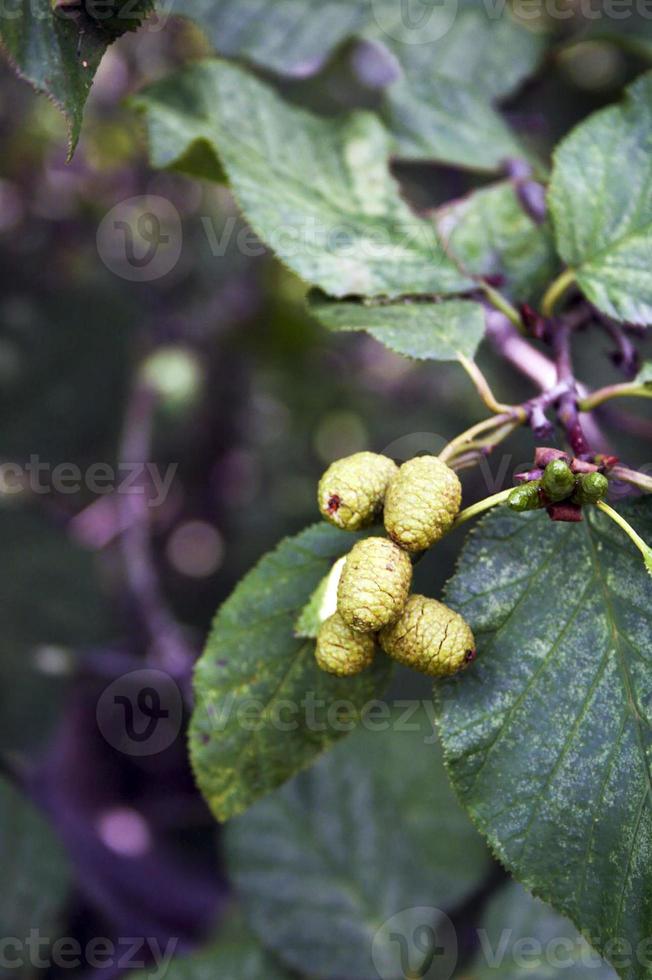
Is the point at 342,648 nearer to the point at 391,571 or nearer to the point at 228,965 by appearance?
the point at 391,571

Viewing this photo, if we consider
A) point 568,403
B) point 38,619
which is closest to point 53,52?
point 568,403

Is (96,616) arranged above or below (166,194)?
below

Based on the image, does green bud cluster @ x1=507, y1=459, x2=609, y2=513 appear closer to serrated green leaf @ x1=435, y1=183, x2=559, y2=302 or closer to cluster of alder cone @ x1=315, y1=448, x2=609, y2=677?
cluster of alder cone @ x1=315, y1=448, x2=609, y2=677

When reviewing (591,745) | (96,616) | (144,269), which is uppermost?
(591,745)

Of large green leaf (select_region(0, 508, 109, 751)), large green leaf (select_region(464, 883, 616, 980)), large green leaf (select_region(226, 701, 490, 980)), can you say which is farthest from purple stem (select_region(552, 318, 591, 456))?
large green leaf (select_region(0, 508, 109, 751))

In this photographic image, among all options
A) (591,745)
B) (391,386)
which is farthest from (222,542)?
(591,745)

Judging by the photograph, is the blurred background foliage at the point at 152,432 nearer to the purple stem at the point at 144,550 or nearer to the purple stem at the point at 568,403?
the purple stem at the point at 144,550

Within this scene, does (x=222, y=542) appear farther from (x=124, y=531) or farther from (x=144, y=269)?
(x=144, y=269)
